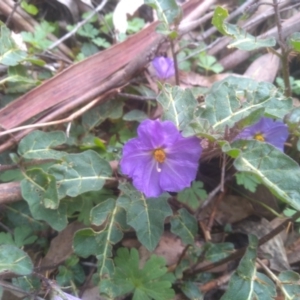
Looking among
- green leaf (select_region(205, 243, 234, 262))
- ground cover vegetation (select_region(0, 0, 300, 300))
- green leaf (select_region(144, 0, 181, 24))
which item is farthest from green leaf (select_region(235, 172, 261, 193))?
green leaf (select_region(144, 0, 181, 24))

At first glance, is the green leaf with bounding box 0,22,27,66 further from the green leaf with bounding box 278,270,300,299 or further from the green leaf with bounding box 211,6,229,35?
the green leaf with bounding box 278,270,300,299

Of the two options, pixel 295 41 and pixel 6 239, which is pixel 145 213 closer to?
pixel 6 239

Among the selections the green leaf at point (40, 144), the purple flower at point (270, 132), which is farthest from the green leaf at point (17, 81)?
the purple flower at point (270, 132)

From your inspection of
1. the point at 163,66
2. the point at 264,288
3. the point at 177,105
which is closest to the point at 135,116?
the point at 163,66

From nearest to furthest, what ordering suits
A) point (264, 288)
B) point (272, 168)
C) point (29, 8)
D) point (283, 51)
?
point (272, 168)
point (264, 288)
point (283, 51)
point (29, 8)

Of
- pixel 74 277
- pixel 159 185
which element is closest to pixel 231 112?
pixel 159 185

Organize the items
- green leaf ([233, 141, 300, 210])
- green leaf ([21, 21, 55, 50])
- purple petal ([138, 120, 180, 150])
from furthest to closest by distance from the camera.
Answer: green leaf ([21, 21, 55, 50])
purple petal ([138, 120, 180, 150])
green leaf ([233, 141, 300, 210])

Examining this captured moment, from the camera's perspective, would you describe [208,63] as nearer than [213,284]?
No
